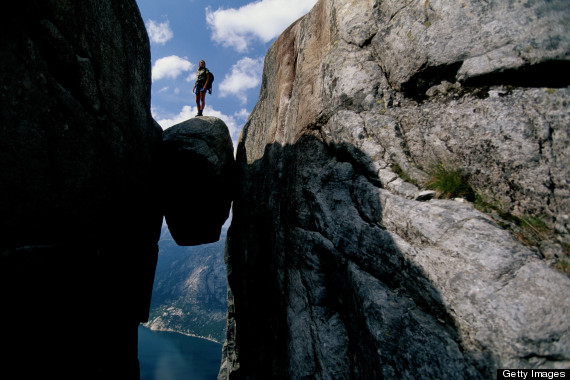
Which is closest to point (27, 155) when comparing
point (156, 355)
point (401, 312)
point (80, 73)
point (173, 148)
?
point (80, 73)

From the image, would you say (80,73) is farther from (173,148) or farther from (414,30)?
(414,30)

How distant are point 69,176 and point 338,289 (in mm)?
8677

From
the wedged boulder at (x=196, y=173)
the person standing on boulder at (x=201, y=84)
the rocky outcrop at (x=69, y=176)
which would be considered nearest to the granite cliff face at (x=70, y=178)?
the rocky outcrop at (x=69, y=176)

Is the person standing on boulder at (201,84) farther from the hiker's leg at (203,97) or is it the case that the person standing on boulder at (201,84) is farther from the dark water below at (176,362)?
the dark water below at (176,362)

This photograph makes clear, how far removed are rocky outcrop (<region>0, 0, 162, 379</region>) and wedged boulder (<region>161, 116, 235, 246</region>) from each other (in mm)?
2308

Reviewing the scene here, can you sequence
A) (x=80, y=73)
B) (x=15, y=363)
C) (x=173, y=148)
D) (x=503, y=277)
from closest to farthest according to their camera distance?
(x=503, y=277)
(x=15, y=363)
(x=80, y=73)
(x=173, y=148)

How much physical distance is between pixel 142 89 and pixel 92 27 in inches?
136

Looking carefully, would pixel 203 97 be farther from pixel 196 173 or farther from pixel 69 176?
pixel 69 176

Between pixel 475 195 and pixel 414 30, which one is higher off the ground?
pixel 414 30

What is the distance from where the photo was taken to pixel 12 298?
7113 millimetres

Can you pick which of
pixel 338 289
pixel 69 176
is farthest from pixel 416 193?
pixel 69 176

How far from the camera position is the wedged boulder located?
15.2m

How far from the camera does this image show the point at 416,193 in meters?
5.68

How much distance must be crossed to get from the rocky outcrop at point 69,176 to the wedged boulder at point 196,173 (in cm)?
231
